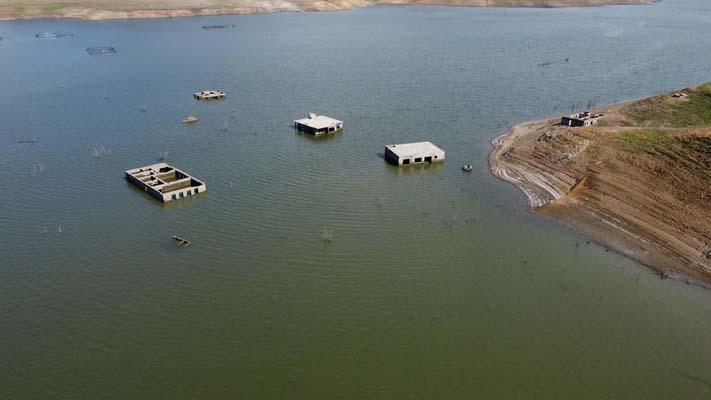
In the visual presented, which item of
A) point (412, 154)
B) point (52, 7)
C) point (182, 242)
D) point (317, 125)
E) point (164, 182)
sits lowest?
point (182, 242)

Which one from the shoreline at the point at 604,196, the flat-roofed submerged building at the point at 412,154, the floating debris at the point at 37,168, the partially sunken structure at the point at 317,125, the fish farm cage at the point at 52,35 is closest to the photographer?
the shoreline at the point at 604,196

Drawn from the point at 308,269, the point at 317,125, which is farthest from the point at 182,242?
the point at 317,125

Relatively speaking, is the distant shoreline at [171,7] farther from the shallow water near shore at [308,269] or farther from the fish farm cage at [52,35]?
the shallow water near shore at [308,269]

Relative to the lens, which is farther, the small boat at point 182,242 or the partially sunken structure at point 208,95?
the partially sunken structure at point 208,95

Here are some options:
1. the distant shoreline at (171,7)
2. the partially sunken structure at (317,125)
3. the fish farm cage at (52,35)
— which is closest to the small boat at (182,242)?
the partially sunken structure at (317,125)

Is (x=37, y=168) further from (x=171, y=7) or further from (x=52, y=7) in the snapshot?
(x=52, y=7)

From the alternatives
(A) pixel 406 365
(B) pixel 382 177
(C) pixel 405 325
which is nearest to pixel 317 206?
(B) pixel 382 177
